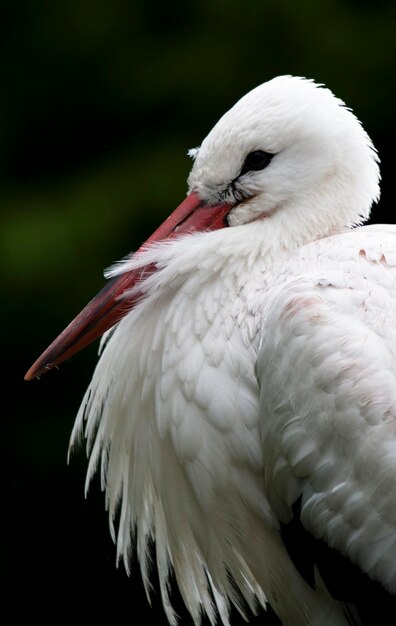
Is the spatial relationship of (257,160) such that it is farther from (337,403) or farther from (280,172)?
(337,403)


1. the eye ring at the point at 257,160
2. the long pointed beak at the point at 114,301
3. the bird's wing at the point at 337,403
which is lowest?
the bird's wing at the point at 337,403

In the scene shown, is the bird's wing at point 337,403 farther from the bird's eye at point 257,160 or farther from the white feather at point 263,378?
the bird's eye at point 257,160

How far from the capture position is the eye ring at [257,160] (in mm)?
2256

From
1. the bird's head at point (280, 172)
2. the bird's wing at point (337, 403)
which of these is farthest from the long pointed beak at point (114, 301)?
the bird's wing at point (337, 403)

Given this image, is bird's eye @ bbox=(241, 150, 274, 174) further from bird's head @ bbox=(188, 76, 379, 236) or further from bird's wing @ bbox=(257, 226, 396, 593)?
bird's wing @ bbox=(257, 226, 396, 593)

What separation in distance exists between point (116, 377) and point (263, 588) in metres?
0.47

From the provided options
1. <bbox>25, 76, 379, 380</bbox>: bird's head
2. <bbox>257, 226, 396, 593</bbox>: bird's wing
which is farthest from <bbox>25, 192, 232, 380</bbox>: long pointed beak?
<bbox>257, 226, 396, 593</bbox>: bird's wing

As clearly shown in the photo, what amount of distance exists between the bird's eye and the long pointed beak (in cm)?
9

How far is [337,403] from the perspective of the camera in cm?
192

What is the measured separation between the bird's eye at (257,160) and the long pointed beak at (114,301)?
0.09 meters

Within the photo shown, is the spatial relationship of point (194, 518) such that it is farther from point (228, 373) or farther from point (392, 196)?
point (392, 196)

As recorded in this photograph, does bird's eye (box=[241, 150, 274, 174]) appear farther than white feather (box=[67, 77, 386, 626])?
Yes

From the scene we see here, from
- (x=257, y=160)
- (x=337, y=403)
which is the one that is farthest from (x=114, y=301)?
(x=337, y=403)

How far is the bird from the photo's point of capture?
76.6 inches
